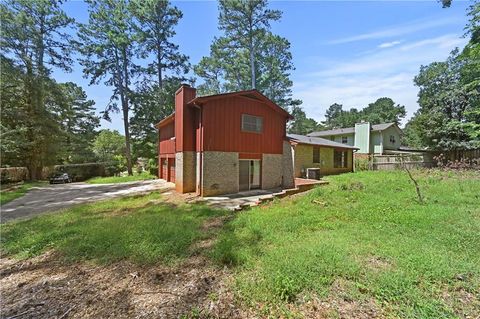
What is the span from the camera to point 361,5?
8.53 metres

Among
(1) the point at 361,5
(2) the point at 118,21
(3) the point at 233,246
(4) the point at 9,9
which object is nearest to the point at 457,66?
(1) the point at 361,5

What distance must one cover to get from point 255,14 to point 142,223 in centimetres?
2471

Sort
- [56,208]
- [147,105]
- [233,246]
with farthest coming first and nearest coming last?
[147,105] → [56,208] → [233,246]

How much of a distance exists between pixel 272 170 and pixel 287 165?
1.49 meters

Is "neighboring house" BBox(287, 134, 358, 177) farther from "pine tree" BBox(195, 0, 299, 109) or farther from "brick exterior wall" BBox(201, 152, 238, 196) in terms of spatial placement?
"pine tree" BBox(195, 0, 299, 109)

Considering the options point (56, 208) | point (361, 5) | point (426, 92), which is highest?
point (426, 92)

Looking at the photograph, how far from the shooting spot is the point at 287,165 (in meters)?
14.7

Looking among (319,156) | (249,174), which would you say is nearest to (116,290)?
(249,174)

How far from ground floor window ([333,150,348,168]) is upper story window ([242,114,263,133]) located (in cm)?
911

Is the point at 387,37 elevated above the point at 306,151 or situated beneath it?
elevated above

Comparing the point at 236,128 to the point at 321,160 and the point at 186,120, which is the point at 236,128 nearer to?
the point at 186,120

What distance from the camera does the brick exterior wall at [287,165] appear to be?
1431 cm

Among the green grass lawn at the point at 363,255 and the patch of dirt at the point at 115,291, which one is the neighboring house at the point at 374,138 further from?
the patch of dirt at the point at 115,291

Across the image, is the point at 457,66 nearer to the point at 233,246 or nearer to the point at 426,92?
the point at 426,92
